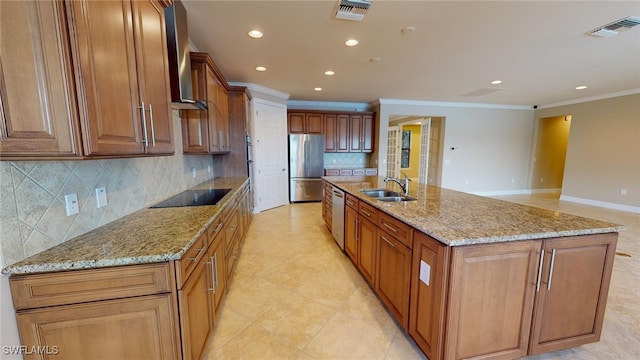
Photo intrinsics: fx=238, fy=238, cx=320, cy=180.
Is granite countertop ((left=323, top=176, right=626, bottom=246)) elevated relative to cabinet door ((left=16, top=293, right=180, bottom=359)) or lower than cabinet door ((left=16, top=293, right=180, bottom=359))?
elevated

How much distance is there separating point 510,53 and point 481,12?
1371mm

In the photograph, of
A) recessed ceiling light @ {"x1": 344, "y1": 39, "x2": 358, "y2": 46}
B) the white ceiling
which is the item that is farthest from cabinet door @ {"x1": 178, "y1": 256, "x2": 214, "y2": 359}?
recessed ceiling light @ {"x1": 344, "y1": 39, "x2": 358, "y2": 46}

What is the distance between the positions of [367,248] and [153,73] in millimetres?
2109

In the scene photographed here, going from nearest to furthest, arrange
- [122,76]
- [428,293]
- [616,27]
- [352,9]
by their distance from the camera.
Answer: [122,76], [428,293], [352,9], [616,27]

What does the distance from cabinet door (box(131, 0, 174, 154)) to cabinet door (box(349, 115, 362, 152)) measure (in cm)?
505

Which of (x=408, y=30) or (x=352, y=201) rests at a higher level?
(x=408, y=30)

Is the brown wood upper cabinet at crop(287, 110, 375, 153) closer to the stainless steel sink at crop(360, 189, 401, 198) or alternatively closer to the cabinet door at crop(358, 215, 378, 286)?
the stainless steel sink at crop(360, 189, 401, 198)

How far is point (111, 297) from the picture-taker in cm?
104

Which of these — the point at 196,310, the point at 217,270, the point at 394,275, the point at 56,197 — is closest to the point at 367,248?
the point at 394,275

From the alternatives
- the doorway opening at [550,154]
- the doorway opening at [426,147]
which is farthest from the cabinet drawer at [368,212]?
the doorway opening at [550,154]

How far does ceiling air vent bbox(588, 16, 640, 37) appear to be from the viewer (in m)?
2.33

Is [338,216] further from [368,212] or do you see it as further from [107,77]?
[107,77]

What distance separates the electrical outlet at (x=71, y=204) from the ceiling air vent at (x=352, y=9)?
2.33 meters

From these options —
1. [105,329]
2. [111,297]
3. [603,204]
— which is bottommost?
[603,204]
